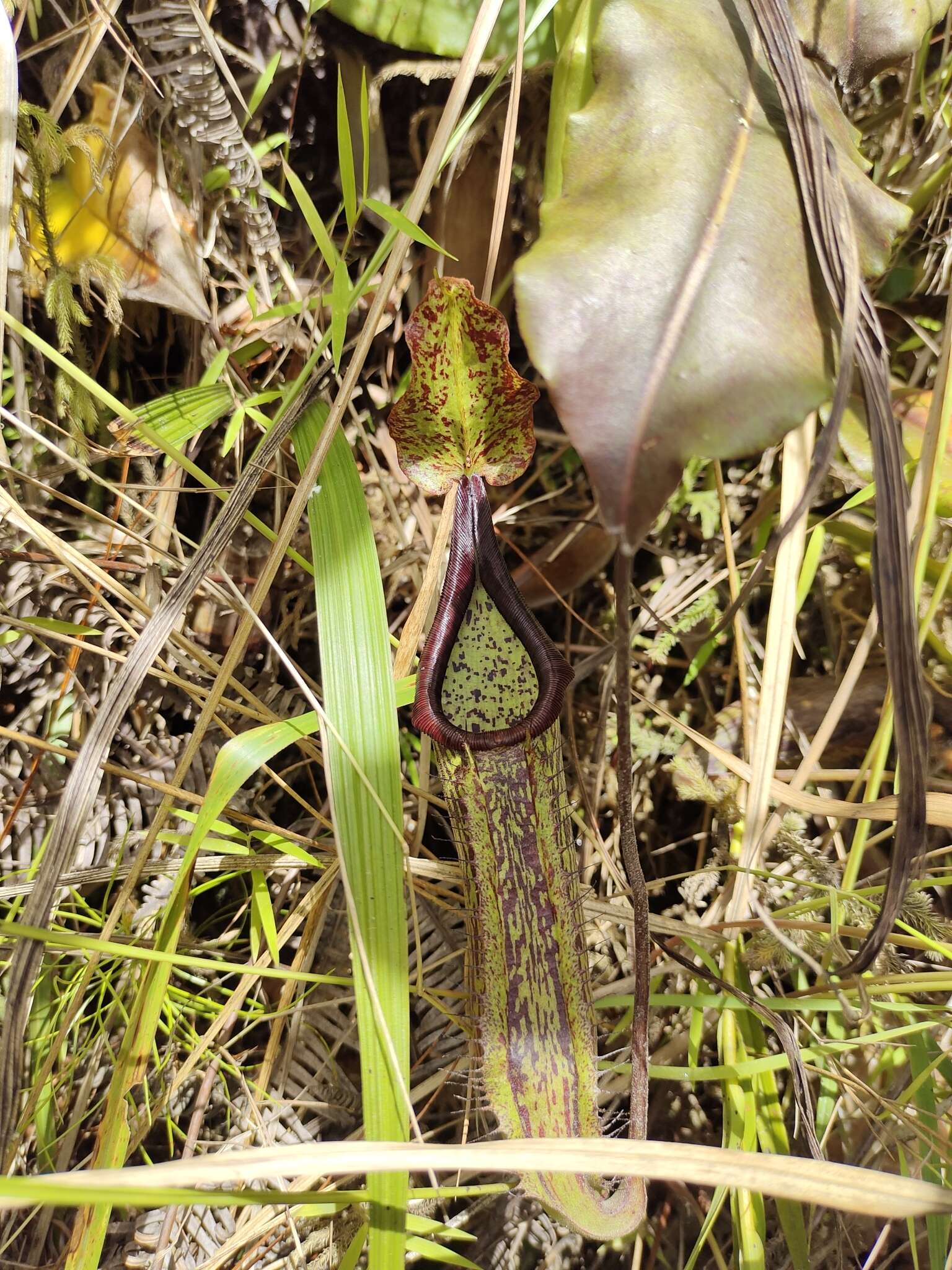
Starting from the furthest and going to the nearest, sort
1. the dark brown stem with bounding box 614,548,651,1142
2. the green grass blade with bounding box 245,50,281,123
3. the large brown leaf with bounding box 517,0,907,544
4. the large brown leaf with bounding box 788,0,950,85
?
the green grass blade with bounding box 245,50,281,123 → the large brown leaf with bounding box 788,0,950,85 → the dark brown stem with bounding box 614,548,651,1142 → the large brown leaf with bounding box 517,0,907,544

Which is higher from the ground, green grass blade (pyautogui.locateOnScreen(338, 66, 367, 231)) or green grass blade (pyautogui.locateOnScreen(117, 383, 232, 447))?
green grass blade (pyautogui.locateOnScreen(338, 66, 367, 231))

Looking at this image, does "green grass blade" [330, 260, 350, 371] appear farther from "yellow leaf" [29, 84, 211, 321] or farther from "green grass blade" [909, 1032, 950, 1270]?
"green grass blade" [909, 1032, 950, 1270]

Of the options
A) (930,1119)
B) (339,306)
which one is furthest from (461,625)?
(930,1119)

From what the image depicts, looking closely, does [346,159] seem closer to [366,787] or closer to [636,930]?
[366,787]

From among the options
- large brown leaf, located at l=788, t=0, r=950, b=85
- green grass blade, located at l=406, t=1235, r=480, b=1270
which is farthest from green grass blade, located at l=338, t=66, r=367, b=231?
green grass blade, located at l=406, t=1235, r=480, b=1270

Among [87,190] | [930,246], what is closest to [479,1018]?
[87,190]

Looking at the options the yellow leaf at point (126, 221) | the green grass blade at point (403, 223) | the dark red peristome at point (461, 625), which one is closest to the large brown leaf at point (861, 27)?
the green grass blade at point (403, 223)

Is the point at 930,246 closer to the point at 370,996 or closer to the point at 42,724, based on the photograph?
the point at 370,996

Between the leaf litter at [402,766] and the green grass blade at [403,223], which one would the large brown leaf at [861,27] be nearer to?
the leaf litter at [402,766]
